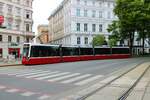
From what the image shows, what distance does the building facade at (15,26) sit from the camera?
2107 inches

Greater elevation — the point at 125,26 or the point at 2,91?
the point at 125,26

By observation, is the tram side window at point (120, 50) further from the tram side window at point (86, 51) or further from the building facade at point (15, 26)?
the building facade at point (15, 26)

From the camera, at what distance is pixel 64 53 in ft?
135

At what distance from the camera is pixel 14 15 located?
56500 mm

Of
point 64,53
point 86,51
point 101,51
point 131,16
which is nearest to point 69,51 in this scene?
point 64,53

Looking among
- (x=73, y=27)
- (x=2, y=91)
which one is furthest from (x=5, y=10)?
(x=2, y=91)

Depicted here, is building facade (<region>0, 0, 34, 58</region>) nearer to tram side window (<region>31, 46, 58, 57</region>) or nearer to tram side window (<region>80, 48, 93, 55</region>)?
tram side window (<region>80, 48, 93, 55</region>)

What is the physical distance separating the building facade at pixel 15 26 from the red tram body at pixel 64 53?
14132 millimetres

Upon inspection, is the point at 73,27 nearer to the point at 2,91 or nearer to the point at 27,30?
the point at 27,30

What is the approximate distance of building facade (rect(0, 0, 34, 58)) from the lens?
176ft

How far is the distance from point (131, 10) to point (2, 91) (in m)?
43.9

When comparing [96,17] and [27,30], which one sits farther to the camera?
[96,17]

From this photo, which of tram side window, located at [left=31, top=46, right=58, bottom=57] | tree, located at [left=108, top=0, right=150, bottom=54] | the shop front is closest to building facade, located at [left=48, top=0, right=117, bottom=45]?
tree, located at [left=108, top=0, right=150, bottom=54]

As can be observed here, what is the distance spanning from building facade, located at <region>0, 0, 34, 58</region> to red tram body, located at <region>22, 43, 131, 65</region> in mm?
14132
